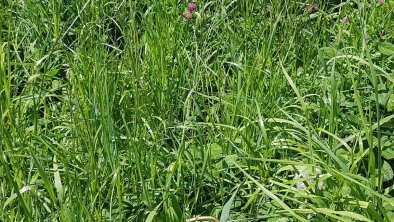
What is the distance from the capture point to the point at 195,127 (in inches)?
85.4

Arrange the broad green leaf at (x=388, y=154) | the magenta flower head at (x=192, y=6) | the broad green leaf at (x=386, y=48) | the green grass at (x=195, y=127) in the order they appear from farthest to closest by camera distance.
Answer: the magenta flower head at (x=192, y=6), the broad green leaf at (x=386, y=48), the broad green leaf at (x=388, y=154), the green grass at (x=195, y=127)

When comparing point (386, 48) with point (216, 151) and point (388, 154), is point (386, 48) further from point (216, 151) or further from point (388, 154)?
point (216, 151)

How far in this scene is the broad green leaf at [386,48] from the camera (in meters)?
2.55

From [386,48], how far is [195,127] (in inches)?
34.8

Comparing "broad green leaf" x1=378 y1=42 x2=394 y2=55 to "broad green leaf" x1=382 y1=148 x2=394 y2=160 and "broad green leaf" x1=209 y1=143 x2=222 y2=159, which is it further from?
"broad green leaf" x1=209 y1=143 x2=222 y2=159

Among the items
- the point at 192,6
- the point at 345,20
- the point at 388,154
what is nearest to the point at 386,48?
the point at 345,20

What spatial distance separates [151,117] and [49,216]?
50 cm

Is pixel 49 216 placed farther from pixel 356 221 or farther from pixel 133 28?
pixel 356 221

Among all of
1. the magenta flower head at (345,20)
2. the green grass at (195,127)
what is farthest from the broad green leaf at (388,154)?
the magenta flower head at (345,20)

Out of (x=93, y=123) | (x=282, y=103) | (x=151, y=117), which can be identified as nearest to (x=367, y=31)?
(x=282, y=103)

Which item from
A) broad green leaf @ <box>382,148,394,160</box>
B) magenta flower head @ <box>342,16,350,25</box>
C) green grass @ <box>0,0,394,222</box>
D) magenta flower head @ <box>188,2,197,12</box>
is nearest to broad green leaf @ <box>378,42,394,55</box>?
green grass @ <box>0,0,394,222</box>

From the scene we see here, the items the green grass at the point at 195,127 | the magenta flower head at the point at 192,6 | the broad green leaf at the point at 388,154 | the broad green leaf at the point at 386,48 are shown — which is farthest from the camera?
the magenta flower head at the point at 192,6

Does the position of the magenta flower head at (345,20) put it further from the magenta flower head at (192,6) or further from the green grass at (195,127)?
the magenta flower head at (192,6)

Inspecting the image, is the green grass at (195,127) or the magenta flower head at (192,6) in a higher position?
the magenta flower head at (192,6)
